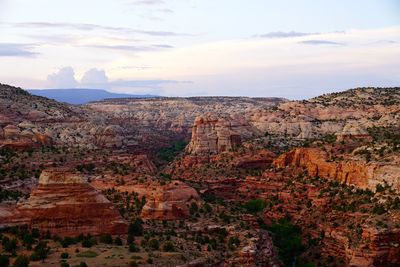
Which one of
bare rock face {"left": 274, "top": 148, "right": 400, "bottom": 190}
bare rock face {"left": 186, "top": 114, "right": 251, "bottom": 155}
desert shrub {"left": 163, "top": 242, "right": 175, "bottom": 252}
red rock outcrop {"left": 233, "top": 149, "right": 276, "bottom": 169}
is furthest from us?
bare rock face {"left": 186, "top": 114, "right": 251, "bottom": 155}

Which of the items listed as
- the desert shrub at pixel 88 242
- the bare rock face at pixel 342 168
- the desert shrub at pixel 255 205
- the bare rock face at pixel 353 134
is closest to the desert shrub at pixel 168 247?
the desert shrub at pixel 88 242

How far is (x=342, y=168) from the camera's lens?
181ft

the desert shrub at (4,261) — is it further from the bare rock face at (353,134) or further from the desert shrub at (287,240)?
the bare rock face at (353,134)

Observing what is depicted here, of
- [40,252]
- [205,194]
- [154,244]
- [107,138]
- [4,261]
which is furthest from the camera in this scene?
[107,138]

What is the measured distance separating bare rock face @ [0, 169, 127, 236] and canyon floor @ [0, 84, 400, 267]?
6 cm

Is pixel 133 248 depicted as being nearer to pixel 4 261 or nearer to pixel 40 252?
pixel 40 252

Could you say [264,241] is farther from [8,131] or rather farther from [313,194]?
[8,131]

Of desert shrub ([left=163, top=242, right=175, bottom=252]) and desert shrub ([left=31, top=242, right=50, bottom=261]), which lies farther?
desert shrub ([left=163, top=242, right=175, bottom=252])

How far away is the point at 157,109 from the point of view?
16288 centimetres

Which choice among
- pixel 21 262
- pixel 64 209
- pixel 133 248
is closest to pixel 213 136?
pixel 64 209

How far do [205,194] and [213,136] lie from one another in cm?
2497

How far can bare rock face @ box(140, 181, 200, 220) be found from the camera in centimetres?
4409

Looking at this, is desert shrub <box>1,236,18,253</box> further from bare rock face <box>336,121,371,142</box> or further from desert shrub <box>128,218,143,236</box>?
bare rock face <box>336,121,371,142</box>

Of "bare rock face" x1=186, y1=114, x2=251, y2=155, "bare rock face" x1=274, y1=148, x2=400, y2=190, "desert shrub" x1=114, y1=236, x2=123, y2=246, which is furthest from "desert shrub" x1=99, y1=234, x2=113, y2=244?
"bare rock face" x1=186, y1=114, x2=251, y2=155
